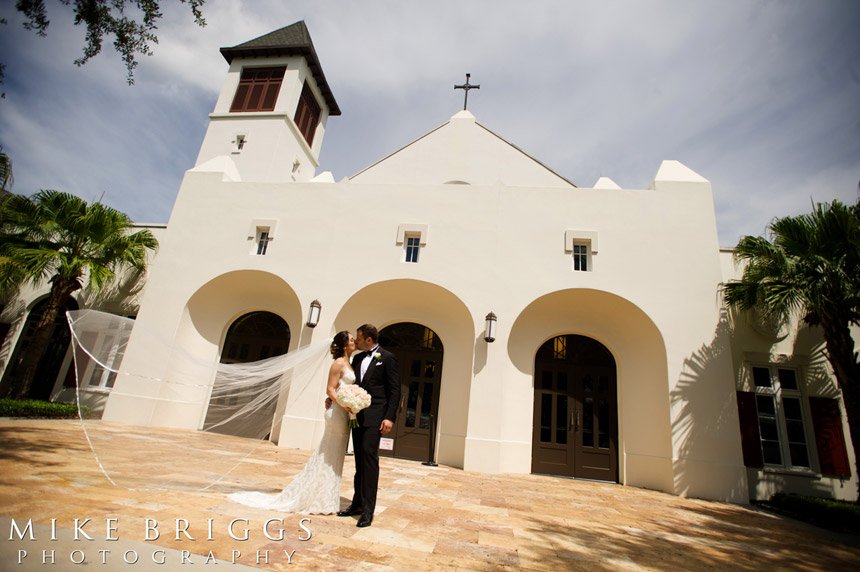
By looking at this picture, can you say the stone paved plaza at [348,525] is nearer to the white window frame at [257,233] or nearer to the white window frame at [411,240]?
the white window frame at [411,240]

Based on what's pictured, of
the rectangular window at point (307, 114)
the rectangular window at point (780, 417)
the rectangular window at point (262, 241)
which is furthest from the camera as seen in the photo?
the rectangular window at point (307, 114)

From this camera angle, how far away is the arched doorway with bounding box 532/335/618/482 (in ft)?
29.8

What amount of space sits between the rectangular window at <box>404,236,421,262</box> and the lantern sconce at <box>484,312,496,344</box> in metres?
2.46

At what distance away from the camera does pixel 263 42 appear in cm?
1738

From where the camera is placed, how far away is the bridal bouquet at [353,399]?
150 inches

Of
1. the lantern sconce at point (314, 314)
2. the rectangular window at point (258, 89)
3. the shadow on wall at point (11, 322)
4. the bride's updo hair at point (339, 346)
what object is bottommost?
the bride's updo hair at point (339, 346)

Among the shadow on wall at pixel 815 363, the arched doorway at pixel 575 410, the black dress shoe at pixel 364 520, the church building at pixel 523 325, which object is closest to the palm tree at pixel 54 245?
the church building at pixel 523 325

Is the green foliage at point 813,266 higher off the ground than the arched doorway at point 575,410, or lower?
higher

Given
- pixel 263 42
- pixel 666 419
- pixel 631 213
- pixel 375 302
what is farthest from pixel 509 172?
pixel 263 42

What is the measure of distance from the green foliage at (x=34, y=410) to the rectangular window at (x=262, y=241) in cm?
565

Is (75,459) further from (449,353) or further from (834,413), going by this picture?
(834,413)

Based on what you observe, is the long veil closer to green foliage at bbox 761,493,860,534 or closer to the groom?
the groom

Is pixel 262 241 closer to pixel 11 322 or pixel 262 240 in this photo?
pixel 262 240

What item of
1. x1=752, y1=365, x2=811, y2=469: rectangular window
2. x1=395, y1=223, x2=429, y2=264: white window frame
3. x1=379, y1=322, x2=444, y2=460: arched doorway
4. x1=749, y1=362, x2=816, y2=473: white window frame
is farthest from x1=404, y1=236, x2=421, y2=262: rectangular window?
x1=752, y1=365, x2=811, y2=469: rectangular window
